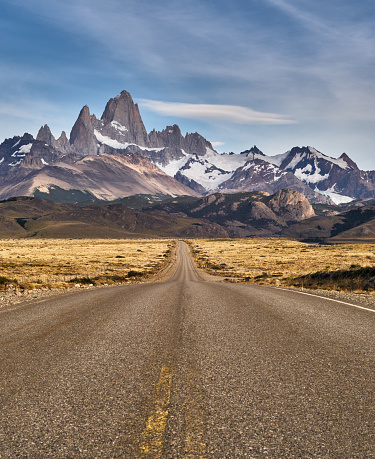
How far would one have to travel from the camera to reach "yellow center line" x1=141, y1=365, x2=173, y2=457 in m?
4.04

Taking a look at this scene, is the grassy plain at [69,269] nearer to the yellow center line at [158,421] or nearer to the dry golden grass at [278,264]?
the dry golden grass at [278,264]

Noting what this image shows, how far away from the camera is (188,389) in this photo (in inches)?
225

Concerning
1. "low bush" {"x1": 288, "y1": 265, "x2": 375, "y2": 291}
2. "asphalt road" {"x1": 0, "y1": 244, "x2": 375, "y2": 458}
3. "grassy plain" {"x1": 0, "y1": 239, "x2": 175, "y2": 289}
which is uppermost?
"asphalt road" {"x1": 0, "y1": 244, "x2": 375, "y2": 458}

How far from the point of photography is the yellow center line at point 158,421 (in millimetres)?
4043

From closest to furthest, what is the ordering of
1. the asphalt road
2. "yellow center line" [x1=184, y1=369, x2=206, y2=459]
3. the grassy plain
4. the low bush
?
"yellow center line" [x1=184, y1=369, x2=206, y2=459] → the asphalt road → the low bush → the grassy plain

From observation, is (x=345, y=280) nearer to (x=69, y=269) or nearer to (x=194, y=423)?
(x=194, y=423)

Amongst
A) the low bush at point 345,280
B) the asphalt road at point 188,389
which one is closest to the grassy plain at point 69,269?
the asphalt road at point 188,389

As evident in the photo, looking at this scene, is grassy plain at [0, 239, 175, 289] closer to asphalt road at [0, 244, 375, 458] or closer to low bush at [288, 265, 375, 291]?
asphalt road at [0, 244, 375, 458]

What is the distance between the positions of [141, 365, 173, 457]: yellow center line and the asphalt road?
0.02 metres

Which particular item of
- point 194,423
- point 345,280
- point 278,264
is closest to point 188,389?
point 194,423

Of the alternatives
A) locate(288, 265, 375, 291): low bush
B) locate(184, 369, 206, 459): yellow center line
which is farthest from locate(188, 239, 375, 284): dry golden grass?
locate(184, 369, 206, 459): yellow center line

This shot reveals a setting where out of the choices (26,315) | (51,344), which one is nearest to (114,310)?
(26,315)

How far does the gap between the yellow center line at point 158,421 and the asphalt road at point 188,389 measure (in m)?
0.02

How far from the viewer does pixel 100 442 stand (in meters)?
4.19
